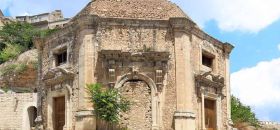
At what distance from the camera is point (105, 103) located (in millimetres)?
20578

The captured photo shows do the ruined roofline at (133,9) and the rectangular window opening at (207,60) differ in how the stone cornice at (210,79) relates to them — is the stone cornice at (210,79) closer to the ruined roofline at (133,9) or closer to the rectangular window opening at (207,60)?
the rectangular window opening at (207,60)

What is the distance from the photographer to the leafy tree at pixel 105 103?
20.6 m

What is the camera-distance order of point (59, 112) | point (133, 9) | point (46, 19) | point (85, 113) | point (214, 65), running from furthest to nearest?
point (46, 19) → point (214, 65) → point (59, 112) → point (133, 9) → point (85, 113)

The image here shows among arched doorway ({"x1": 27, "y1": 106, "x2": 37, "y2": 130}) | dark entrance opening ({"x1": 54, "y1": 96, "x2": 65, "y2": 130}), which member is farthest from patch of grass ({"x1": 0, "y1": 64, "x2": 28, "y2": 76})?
dark entrance opening ({"x1": 54, "y1": 96, "x2": 65, "y2": 130})

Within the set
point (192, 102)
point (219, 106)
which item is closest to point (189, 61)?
point (192, 102)

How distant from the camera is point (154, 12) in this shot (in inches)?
920

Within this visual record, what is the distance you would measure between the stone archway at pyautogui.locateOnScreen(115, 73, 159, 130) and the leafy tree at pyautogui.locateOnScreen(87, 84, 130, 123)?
1063mm

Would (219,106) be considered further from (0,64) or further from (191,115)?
(0,64)

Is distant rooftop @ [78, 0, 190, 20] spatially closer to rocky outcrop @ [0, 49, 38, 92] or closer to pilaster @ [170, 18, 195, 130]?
pilaster @ [170, 18, 195, 130]

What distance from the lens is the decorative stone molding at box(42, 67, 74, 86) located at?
2281cm

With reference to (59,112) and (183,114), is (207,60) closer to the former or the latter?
(183,114)

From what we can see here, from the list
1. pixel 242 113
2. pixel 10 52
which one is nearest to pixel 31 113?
pixel 242 113

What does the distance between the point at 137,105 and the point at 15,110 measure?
11.4m

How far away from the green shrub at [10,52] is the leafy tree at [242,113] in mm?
21486
